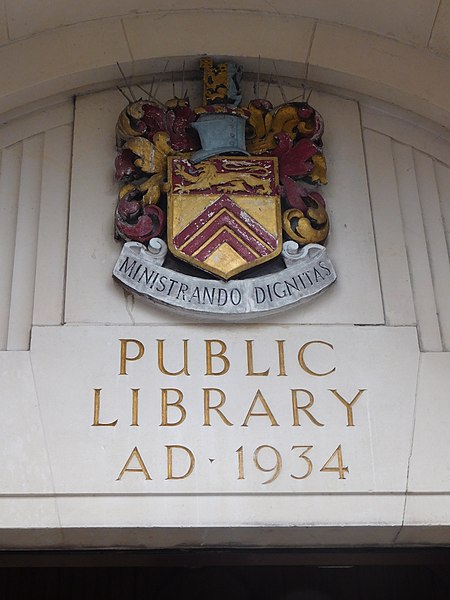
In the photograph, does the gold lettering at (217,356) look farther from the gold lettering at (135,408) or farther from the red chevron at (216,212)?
the red chevron at (216,212)

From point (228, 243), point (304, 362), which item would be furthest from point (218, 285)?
point (304, 362)

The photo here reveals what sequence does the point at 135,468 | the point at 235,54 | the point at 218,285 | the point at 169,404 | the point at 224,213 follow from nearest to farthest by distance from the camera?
the point at 135,468, the point at 169,404, the point at 218,285, the point at 224,213, the point at 235,54

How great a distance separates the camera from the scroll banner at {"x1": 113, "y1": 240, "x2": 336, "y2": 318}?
3.54 m

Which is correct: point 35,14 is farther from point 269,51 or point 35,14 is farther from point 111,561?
point 111,561

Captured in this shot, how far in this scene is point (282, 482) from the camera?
3326 millimetres

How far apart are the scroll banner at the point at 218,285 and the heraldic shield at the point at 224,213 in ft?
0.20

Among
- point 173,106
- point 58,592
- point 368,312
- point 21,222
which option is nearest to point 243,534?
point 368,312

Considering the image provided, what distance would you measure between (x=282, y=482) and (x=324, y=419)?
0.83 feet

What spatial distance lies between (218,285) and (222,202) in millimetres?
326

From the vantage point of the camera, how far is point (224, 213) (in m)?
3.71

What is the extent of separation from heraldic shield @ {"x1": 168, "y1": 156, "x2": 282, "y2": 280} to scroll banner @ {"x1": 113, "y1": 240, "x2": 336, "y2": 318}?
0.06m

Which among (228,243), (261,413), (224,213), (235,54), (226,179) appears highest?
(235,54)

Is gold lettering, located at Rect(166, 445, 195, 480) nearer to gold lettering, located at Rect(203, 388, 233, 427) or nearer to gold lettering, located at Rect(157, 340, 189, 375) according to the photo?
gold lettering, located at Rect(203, 388, 233, 427)

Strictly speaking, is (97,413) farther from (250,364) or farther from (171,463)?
(250,364)
